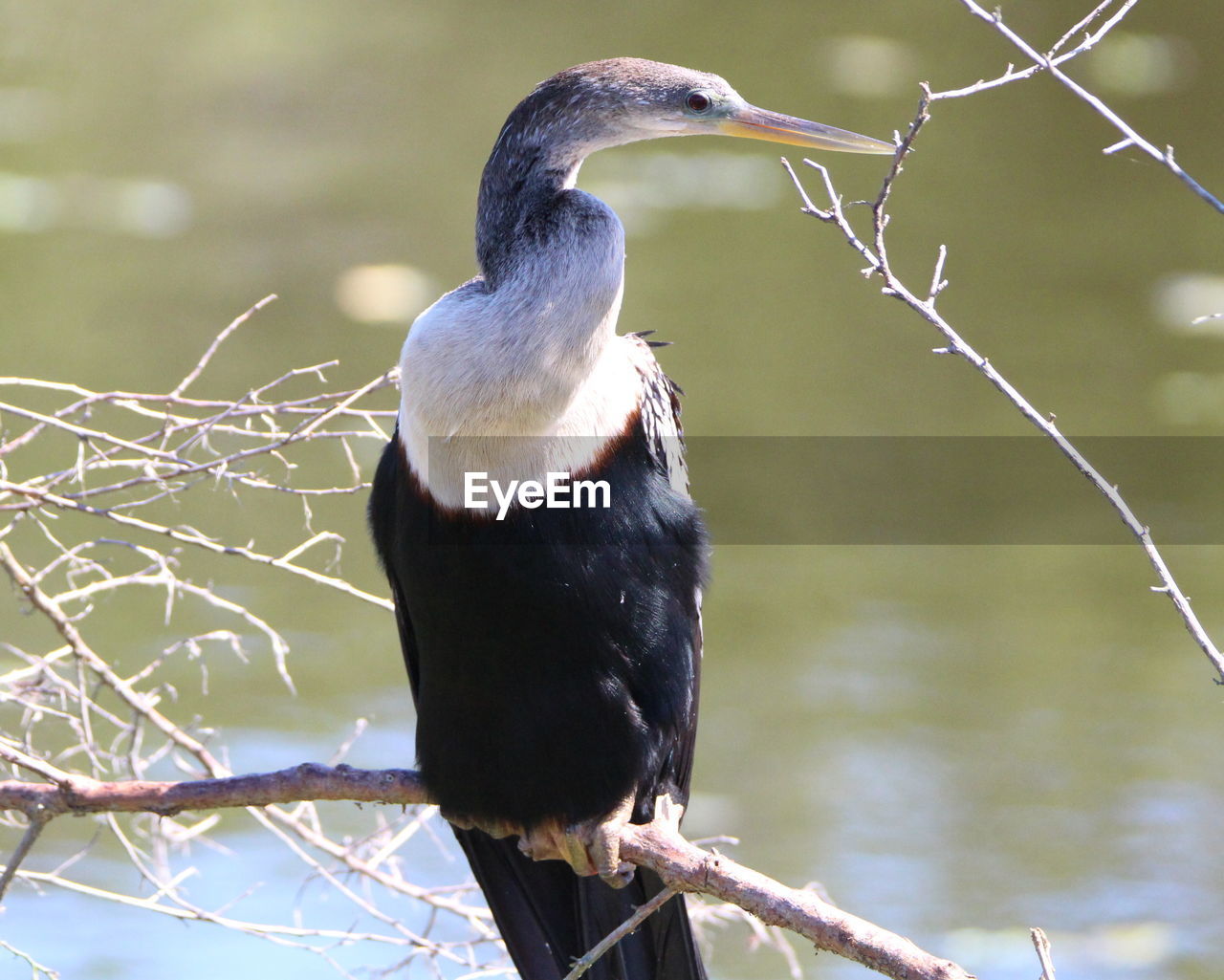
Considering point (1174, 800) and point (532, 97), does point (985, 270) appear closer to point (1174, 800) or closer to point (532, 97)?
point (1174, 800)

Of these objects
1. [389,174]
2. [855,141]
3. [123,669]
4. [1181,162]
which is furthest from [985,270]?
[855,141]

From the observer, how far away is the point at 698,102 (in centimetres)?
185

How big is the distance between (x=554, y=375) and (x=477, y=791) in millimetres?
514

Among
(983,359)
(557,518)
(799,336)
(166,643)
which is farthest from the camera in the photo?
(799,336)

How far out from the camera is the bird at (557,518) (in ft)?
5.68

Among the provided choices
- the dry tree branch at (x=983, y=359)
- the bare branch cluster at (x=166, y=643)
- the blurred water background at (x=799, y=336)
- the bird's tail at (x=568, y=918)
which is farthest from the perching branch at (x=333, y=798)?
the blurred water background at (x=799, y=336)

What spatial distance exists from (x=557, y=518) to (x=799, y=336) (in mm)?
4129

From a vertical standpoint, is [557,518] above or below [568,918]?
above

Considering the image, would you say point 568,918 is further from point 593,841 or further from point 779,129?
point 779,129

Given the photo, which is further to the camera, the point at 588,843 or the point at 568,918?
the point at 568,918

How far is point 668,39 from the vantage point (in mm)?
7203

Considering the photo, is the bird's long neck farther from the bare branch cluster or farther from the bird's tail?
the bird's tail

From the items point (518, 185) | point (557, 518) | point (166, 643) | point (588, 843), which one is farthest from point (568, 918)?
point (166, 643)

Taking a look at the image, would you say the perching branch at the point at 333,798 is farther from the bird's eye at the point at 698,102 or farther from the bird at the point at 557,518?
the bird's eye at the point at 698,102
